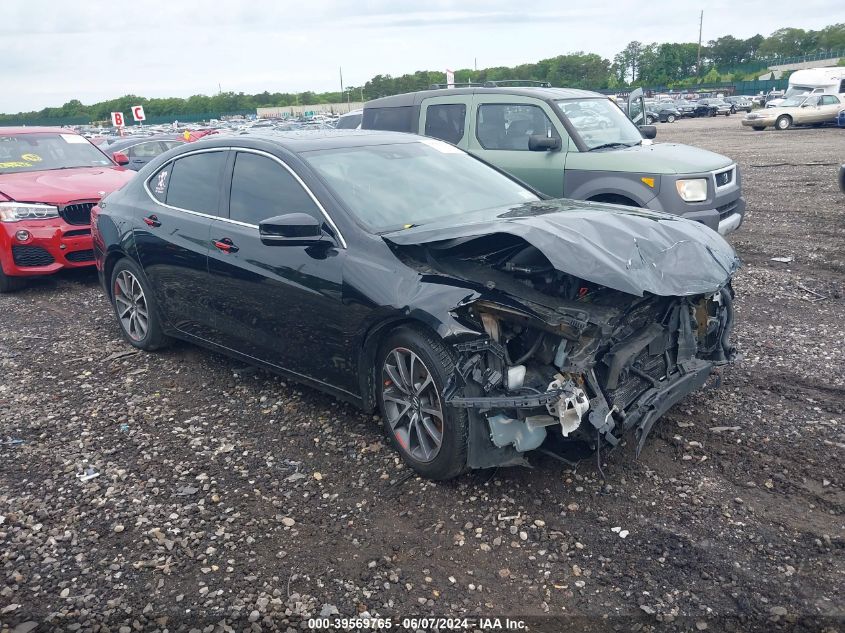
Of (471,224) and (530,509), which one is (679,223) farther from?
(530,509)

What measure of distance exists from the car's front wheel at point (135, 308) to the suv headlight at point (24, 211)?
2516mm

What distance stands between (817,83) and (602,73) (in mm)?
68698

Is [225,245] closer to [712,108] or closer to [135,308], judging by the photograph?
[135,308]

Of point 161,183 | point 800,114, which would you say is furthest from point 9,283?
point 800,114

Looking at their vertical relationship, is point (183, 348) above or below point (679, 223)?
below

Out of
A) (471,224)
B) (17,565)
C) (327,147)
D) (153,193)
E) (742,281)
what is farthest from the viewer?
(742,281)

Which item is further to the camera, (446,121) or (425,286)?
(446,121)

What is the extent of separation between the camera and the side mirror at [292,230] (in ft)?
13.7

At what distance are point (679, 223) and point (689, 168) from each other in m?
3.90

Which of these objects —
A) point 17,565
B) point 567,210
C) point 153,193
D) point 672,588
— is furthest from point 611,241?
point 153,193

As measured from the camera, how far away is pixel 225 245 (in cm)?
492

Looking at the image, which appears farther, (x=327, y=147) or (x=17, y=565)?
(x=327, y=147)

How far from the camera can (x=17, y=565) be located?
3418mm

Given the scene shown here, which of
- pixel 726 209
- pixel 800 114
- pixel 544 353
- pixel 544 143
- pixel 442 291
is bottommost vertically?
pixel 800 114
